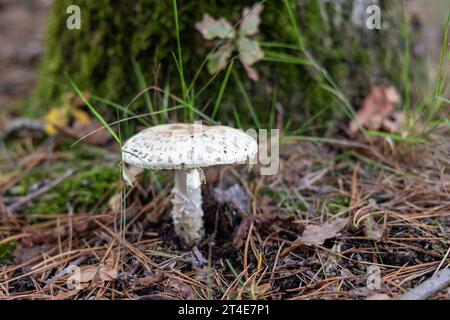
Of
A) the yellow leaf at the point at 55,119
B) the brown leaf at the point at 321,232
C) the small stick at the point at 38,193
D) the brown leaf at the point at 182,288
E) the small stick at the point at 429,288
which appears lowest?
the brown leaf at the point at 182,288

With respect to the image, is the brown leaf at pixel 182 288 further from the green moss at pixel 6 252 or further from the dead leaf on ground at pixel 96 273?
the green moss at pixel 6 252

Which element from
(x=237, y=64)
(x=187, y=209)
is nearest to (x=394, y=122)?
(x=237, y=64)

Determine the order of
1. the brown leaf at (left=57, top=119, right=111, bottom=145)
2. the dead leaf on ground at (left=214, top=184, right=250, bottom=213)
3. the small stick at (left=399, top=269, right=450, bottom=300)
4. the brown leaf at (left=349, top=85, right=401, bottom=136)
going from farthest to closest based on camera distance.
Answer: the brown leaf at (left=57, top=119, right=111, bottom=145) < the brown leaf at (left=349, top=85, right=401, bottom=136) < the dead leaf on ground at (left=214, top=184, right=250, bottom=213) < the small stick at (left=399, top=269, right=450, bottom=300)

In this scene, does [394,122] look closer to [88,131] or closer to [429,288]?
[429,288]

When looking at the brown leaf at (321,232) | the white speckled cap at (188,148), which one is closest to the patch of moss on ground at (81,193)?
the white speckled cap at (188,148)

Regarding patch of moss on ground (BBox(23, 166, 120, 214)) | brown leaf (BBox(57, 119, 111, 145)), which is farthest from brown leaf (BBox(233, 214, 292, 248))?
brown leaf (BBox(57, 119, 111, 145))

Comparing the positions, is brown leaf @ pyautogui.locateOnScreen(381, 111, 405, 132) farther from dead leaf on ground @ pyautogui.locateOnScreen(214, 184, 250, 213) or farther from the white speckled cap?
the white speckled cap
